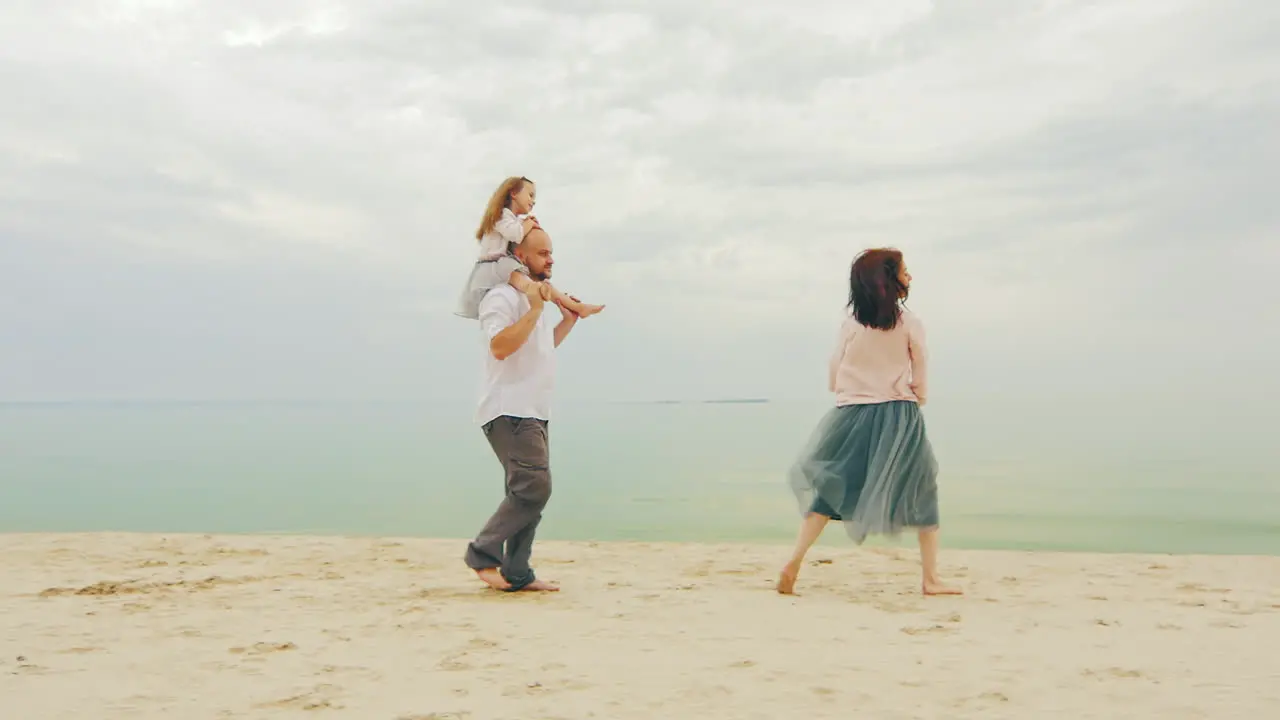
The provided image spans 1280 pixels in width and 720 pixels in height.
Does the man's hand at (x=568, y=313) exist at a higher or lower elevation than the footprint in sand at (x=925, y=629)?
higher

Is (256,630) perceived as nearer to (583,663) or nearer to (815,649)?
(583,663)

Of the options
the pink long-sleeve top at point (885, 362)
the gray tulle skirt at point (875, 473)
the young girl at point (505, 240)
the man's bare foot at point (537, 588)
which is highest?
the young girl at point (505, 240)

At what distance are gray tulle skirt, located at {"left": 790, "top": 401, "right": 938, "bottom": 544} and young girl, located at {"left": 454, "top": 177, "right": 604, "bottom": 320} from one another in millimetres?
1550

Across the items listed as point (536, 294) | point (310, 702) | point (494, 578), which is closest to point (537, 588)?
point (494, 578)

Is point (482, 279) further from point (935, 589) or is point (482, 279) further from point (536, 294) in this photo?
point (935, 589)

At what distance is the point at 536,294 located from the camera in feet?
17.5

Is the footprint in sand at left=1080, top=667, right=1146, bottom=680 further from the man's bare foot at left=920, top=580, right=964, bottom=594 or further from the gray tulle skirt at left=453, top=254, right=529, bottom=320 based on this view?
the gray tulle skirt at left=453, top=254, right=529, bottom=320

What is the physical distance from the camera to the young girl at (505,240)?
17.9 ft

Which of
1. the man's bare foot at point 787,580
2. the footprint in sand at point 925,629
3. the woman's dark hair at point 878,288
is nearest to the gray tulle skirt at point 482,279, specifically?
the woman's dark hair at point 878,288

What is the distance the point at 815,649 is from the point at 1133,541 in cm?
871

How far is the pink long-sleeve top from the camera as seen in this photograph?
5.61 metres

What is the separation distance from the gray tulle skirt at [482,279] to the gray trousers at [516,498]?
0.65m

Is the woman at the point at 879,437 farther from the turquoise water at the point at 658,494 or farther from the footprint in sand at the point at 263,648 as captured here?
the turquoise water at the point at 658,494

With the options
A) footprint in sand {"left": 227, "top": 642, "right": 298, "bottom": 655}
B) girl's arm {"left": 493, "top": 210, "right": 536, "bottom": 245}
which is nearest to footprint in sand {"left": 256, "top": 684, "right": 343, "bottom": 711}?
footprint in sand {"left": 227, "top": 642, "right": 298, "bottom": 655}
